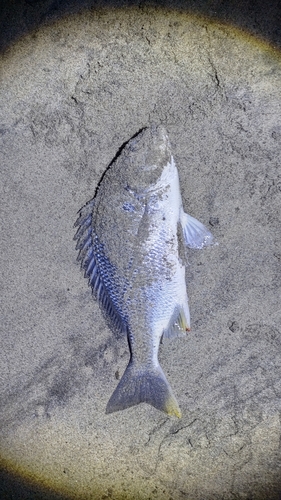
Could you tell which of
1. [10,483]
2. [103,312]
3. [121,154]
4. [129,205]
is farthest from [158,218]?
[10,483]

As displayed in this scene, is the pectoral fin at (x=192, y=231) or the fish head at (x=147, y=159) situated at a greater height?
the fish head at (x=147, y=159)

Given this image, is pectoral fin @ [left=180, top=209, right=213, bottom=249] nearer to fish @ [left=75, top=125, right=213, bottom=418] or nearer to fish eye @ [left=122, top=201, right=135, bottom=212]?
fish @ [left=75, top=125, right=213, bottom=418]

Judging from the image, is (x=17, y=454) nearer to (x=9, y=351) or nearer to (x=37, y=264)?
(x=9, y=351)

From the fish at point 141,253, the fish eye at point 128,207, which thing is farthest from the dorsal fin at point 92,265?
the fish eye at point 128,207

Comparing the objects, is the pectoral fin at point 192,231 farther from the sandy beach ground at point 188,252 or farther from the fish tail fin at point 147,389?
the fish tail fin at point 147,389

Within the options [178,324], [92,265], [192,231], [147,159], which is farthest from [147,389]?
[147,159]

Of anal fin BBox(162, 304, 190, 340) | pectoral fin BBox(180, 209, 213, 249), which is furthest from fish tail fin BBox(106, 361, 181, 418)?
pectoral fin BBox(180, 209, 213, 249)
